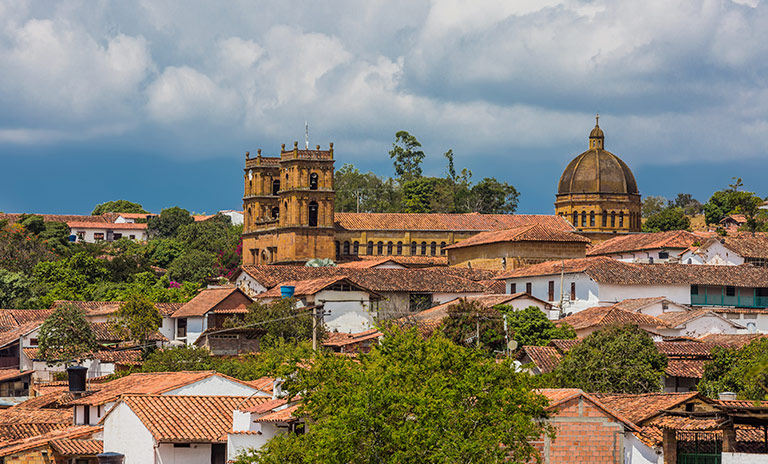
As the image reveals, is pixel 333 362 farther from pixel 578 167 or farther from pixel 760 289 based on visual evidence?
pixel 578 167

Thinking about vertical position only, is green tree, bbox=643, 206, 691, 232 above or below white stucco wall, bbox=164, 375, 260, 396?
above

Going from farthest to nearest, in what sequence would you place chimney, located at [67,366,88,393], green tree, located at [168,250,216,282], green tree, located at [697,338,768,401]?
1. green tree, located at [168,250,216,282]
2. chimney, located at [67,366,88,393]
3. green tree, located at [697,338,768,401]

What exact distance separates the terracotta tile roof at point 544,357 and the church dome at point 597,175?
2310 inches

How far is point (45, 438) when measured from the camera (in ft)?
102

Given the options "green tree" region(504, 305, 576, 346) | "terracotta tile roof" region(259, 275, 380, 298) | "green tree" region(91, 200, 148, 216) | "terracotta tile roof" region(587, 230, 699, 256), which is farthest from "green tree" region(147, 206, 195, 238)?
"green tree" region(504, 305, 576, 346)

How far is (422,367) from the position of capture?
76.7 ft

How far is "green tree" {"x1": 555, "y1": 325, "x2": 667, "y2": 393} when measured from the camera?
37781 mm

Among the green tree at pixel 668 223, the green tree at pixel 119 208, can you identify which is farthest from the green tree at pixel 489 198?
the green tree at pixel 119 208

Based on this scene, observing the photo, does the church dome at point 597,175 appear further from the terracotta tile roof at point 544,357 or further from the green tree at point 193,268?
the terracotta tile roof at point 544,357

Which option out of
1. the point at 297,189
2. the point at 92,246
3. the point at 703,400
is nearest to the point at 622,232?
the point at 297,189

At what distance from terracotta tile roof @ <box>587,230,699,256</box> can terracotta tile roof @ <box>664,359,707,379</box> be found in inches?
1475

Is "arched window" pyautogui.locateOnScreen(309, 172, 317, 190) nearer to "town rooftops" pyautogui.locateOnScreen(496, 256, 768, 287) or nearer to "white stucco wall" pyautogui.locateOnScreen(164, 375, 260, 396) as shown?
"town rooftops" pyautogui.locateOnScreen(496, 256, 768, 287)

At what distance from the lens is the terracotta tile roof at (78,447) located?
28.9 metres

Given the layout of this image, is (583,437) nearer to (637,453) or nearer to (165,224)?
(637,453)
